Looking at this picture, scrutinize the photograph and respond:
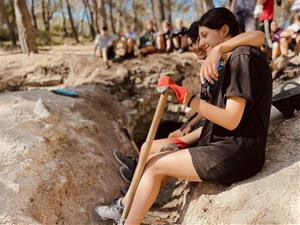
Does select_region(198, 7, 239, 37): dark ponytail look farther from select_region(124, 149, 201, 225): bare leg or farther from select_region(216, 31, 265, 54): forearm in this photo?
select_region(124, 149, 201, 225): bare leg

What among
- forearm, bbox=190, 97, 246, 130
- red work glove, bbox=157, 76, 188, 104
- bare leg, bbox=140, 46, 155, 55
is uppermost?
red work glove, bbox=157, 76, 188, 104

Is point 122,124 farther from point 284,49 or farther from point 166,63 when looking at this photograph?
point 284,49

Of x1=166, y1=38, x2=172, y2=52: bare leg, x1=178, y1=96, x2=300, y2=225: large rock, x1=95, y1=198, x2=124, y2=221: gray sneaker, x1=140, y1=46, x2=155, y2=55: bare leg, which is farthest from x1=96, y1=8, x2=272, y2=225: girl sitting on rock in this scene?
x1=166, y1=38, x2=172, y2=52: bare leg

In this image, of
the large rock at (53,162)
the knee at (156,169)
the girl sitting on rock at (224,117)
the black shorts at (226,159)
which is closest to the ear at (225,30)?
the girl sitting on rock at (224,117)

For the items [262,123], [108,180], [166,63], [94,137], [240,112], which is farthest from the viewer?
[166,63]

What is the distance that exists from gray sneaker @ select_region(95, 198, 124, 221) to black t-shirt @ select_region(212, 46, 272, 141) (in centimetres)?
88

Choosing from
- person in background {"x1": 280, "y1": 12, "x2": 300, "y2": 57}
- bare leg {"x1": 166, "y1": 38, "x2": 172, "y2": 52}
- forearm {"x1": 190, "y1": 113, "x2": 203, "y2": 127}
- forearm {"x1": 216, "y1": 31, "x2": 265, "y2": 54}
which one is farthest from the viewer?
bare leg {"x1": 166, "y1": 38, "x2": 172, "y2": 52}

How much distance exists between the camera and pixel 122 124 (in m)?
5.61

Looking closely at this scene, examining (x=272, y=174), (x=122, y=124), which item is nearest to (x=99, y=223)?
(x=272, y=174)

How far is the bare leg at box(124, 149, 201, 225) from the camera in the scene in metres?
2.17

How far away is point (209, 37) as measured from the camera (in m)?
2.17

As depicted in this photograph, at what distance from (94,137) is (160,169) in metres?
1.87

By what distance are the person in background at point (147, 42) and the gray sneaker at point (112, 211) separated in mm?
5616

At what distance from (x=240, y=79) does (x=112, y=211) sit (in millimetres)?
1289
